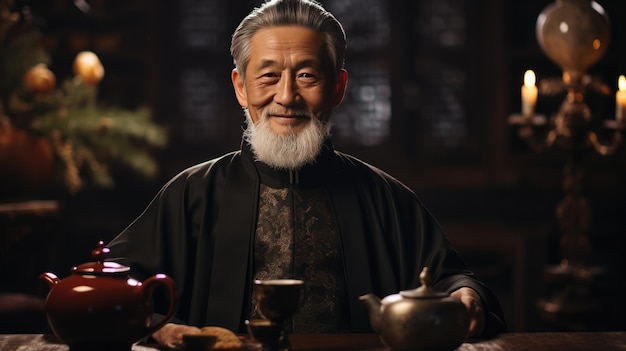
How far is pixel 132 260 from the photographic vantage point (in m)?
3.03

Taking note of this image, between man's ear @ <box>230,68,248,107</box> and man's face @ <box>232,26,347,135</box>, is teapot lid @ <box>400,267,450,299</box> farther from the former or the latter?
man's ear @ <box>230,68,248,107</box>

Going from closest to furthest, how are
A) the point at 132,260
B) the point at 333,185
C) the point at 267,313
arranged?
1. the point at 267,313
2. the point at 132,260
3. the point at 333,185

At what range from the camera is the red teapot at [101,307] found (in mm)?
2307

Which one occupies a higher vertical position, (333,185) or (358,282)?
(333,185)

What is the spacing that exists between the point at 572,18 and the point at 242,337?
3.54 meters

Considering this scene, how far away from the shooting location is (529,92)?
5.60 meters

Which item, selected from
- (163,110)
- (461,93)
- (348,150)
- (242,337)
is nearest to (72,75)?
(163,110)

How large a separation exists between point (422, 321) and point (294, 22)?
120cm

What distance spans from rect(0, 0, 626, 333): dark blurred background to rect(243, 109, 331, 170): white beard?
391cm

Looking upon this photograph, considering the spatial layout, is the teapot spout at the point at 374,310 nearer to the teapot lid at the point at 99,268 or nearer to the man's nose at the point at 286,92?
the teapot lid at the point at 99,268

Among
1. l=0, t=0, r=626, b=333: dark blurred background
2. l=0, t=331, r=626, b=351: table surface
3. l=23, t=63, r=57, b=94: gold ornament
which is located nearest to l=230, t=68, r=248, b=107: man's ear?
l=0, t=331, r=626, b=351: table surface

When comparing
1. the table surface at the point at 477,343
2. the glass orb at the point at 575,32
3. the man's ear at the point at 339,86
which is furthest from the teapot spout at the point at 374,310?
the glass orb at the point at 575,32

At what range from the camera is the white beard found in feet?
10.2

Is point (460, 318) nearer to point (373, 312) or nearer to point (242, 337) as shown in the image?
point (373, 312)
